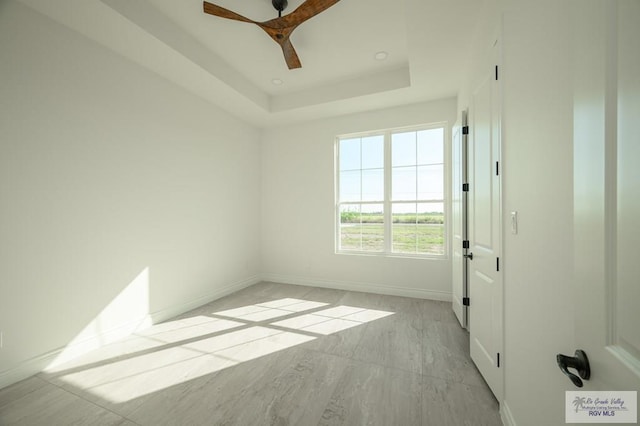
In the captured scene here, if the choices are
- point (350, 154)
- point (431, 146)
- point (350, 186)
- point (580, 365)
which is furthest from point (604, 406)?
point (350, 154)

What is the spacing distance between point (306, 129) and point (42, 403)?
426 centimetres

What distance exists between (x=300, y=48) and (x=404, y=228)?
2.89 m

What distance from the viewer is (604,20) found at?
497 mm

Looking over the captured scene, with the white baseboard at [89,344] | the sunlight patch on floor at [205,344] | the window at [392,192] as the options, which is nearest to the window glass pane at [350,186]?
the window at [392,192]

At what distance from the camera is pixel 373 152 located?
13.6 ft

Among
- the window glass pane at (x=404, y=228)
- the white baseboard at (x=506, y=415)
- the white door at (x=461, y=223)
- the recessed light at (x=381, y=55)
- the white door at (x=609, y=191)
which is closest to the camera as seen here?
the white door at (x=609, y=191)

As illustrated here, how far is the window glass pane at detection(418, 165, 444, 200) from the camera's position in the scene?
3.73m

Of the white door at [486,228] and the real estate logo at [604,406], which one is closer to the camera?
the real estate logo at [604,406]

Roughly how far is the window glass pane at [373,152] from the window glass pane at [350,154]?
104 millimetres

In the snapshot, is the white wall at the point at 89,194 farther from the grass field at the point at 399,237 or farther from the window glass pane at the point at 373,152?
the window glass pane at the point at 373,152

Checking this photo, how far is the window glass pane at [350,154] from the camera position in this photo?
4246 millimetres

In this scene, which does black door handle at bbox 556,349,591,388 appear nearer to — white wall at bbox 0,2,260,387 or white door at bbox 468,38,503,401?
white door at bbox 468,38,503,401

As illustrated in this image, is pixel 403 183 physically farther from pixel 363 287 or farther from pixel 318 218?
pixel 363 287

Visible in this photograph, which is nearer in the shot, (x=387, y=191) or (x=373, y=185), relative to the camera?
(x=387, y=191)
